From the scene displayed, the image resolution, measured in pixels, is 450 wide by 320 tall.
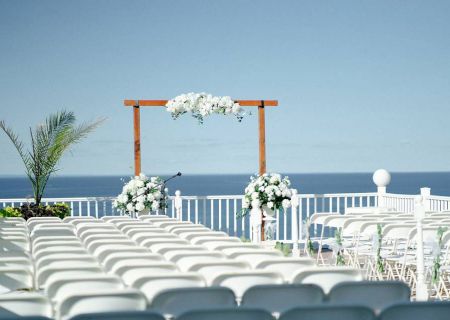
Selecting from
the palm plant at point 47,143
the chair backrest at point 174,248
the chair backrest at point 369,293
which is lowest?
the chair backrest at point 369,293

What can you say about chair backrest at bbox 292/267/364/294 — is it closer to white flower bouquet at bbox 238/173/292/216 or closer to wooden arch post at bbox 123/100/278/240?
white flower bouquet at bbox 238/173/292/216

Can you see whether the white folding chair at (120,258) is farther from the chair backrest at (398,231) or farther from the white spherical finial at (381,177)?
the white spherical finial at (381,177)

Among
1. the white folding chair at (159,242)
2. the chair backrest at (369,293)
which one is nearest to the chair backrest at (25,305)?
the chair backrest at (369,293)

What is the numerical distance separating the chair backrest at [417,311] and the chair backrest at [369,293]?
2.01ft

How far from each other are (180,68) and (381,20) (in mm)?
9873

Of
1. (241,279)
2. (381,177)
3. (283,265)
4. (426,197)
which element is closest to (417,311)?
(241,279)

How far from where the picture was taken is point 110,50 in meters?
32.4

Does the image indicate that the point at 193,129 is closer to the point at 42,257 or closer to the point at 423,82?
the point at 423,82

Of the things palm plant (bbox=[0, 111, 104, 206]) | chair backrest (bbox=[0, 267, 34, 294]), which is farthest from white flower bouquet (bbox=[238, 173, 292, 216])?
chair backrest (bbox=[0, 267, 34, 294])

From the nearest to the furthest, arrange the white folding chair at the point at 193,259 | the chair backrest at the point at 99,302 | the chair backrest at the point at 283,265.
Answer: the chair backrest at the point at 99,302
the white folding chair at the point at 193,259
the chair backrest at the point at 283,265

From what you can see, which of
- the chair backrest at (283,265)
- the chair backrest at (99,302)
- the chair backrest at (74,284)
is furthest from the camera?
the chair backrest at (283,265)

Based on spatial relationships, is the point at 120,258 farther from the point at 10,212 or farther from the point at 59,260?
the point at 10,212

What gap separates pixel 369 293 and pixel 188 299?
0.98 m

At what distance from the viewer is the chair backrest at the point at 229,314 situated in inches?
136
